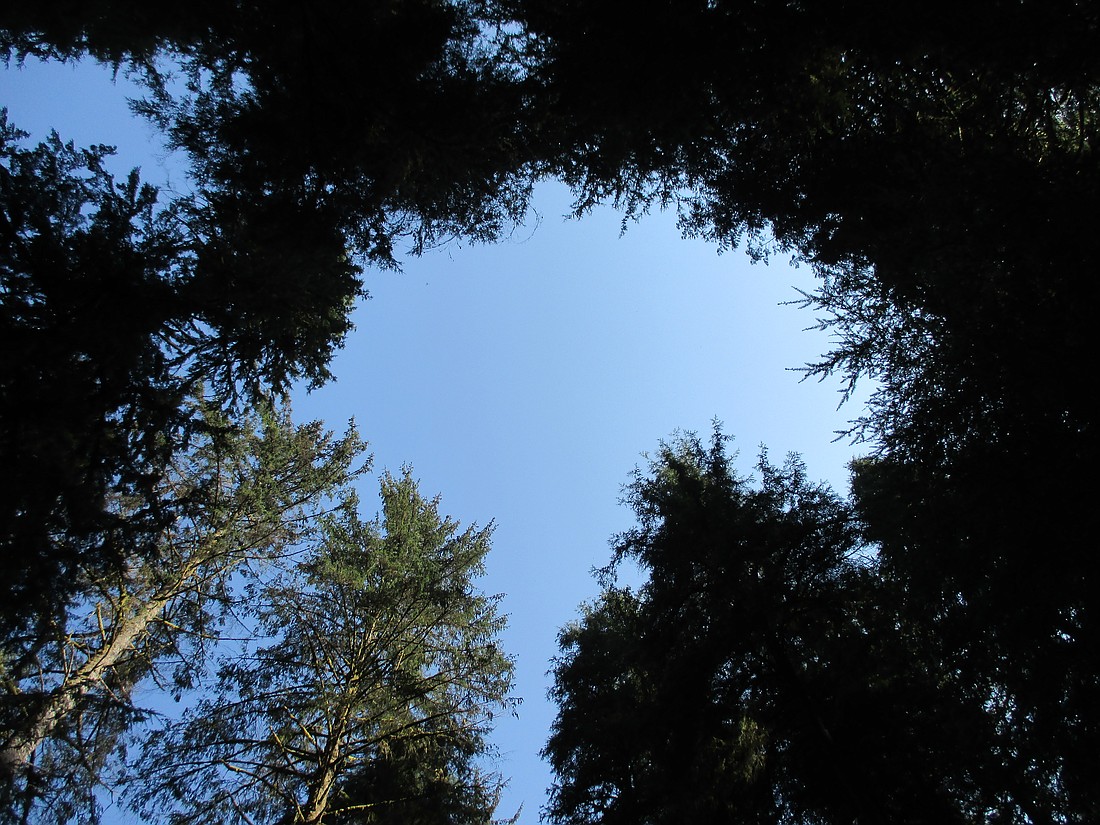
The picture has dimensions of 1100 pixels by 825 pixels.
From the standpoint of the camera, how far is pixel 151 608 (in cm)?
924

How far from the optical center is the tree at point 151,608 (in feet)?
16.1

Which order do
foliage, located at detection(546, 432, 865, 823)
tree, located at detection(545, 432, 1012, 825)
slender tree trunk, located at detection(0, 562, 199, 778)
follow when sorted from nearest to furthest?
1. slender tree trunk, located at detection(0, 562, 199, 778)
2. tree, located at detection(545, 432, 1012, 825)
3. foliage, located at detection(546, 432, 865, 823)

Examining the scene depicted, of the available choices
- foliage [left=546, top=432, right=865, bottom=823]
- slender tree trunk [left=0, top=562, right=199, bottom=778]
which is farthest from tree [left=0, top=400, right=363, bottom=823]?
foliage [left=546, top=432, right=865, bottom=823]

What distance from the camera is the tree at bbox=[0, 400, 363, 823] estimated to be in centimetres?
492

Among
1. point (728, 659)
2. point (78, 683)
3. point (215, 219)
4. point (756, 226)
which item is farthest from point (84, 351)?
point (728, 659)

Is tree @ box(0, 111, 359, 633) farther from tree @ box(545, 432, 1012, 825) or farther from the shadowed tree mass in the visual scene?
tree @ box(545, 432, 1012, 825)

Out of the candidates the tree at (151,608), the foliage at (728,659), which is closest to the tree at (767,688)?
the foliage at (728,659)

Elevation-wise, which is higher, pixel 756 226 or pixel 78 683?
pixel 756 226

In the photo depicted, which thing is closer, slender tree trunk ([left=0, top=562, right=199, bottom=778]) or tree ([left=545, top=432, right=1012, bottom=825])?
slender tree trunk ([left=0, top=562, right=199, bottom=778])

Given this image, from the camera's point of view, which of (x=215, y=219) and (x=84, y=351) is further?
(x=215, y=219)

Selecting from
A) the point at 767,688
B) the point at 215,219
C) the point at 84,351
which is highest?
the point at 215,219

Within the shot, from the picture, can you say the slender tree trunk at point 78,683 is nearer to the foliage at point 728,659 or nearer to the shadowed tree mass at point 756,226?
the shadowed tree mass at point 756,226

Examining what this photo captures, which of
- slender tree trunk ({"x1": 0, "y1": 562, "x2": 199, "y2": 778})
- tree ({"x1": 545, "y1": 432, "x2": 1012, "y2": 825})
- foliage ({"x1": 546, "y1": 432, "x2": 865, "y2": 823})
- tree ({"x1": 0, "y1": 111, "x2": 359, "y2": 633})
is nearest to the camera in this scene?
tree ({"x1": 0, "y1": 111, "x2": 359, "y2": 633})

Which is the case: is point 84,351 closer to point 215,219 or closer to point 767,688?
point 215,219
